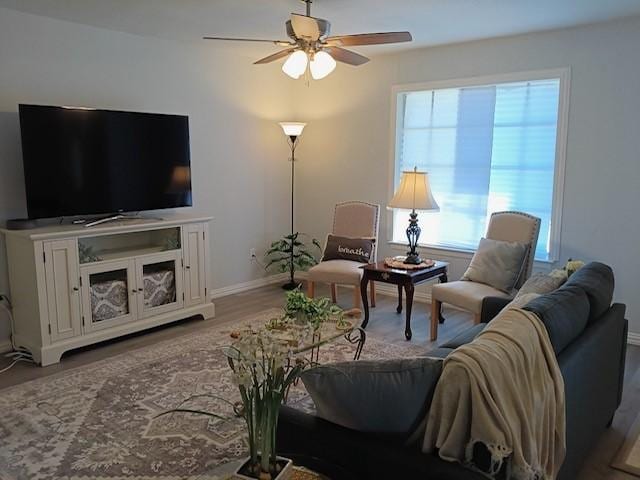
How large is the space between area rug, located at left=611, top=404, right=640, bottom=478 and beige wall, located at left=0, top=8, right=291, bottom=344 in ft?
13.0

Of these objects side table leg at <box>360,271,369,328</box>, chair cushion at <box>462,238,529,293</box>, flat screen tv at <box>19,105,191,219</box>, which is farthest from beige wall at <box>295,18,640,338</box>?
flat screen tv at <box>19,105,191,219</box>

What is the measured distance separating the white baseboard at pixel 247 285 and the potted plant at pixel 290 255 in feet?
0.37

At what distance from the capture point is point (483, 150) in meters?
4.96

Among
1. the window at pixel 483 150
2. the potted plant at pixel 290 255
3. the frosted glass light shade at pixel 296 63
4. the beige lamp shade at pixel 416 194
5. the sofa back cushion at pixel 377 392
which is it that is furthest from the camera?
the potted plant at pixel 290 255

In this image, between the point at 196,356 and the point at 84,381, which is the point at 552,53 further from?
the point at 84,381

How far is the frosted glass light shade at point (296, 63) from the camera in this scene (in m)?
3.41

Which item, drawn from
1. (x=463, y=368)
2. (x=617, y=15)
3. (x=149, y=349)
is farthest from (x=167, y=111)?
(x=463, y=368)

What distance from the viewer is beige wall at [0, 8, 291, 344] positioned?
3.95m

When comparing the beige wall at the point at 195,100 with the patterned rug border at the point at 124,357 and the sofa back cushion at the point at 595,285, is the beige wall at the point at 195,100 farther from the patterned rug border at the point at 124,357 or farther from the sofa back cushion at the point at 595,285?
the sofa back cushion at the point at 595,285

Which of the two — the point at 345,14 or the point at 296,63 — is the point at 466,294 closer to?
the point at 296,63

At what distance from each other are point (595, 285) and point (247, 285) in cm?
401

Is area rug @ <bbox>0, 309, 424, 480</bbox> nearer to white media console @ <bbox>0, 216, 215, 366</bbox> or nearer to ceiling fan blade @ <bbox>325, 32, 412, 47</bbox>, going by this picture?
white media console @ <bbox>0, 216, 215, 366</bbox>

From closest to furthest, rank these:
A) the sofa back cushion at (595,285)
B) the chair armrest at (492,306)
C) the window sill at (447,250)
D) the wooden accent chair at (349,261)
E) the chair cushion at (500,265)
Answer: the sofa back cushion at (595,285) < the chair armrest at (492,306) < the chair cushion at (500,265) < the wooden accent chair at (349,261) < the window sill at (447,250)

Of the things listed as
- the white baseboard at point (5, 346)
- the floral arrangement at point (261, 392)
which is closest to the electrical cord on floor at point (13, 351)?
the white baseboard at point (5, 346)
